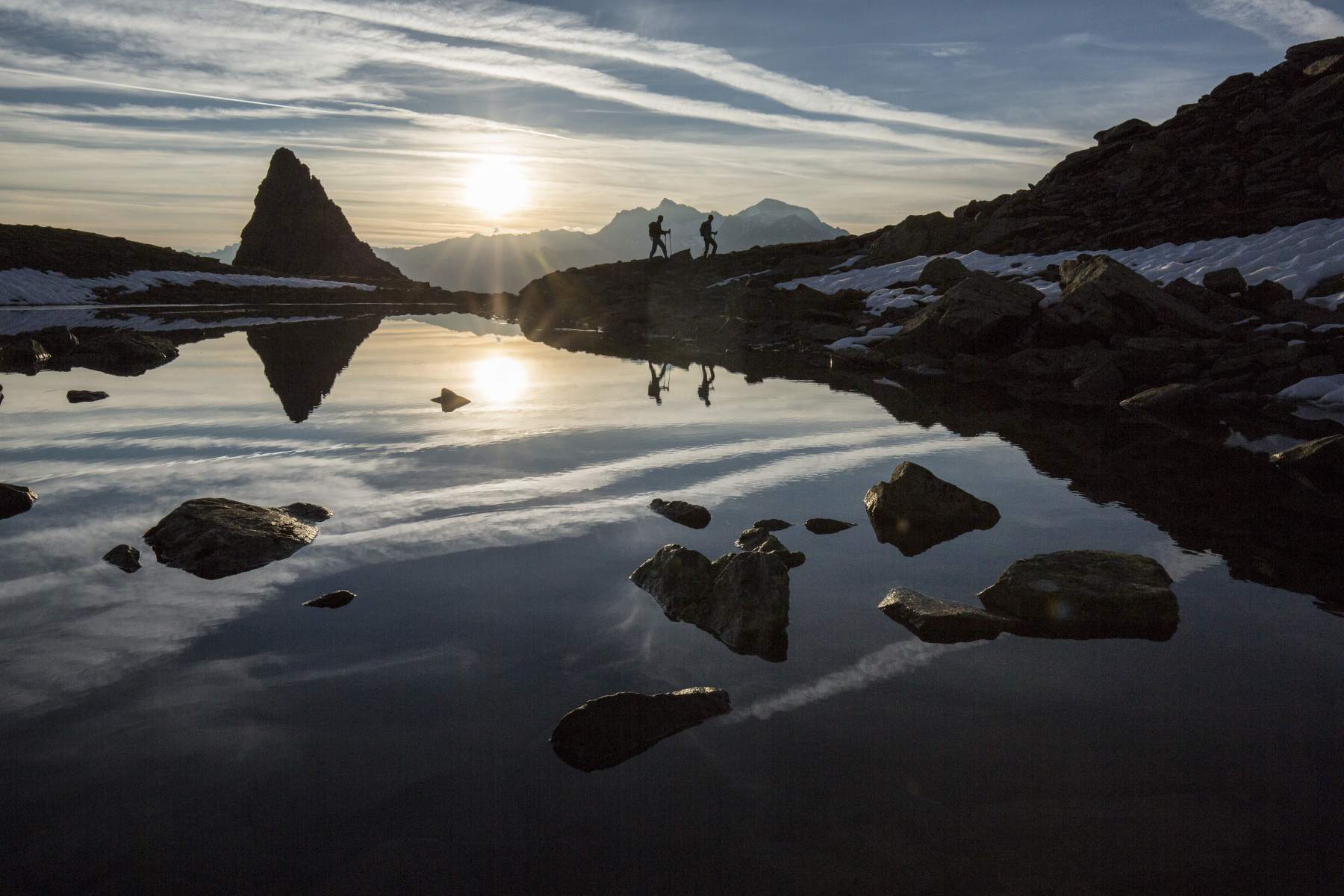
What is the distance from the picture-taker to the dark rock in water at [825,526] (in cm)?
812

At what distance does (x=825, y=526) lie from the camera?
8172 millimetres

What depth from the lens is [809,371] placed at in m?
21.8

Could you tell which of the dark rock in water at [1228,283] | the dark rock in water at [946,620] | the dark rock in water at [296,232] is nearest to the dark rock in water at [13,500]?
the dark rock in water at [946,620]

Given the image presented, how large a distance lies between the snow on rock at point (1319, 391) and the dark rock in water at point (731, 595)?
13.7 metres

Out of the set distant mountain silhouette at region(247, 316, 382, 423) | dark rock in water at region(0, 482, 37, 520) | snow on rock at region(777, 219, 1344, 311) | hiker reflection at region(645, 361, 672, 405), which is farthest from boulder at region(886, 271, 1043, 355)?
dark rock in water at region(0, 482, 37, 520)

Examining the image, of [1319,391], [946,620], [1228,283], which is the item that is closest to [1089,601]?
[946,620]

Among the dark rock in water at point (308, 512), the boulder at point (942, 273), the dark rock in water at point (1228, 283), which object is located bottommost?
the dark rock in water at point (308, 512)

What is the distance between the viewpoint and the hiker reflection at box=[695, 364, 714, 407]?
17047mm

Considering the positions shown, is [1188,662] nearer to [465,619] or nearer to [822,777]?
[822,777]

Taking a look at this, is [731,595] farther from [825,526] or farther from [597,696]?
[825,526]

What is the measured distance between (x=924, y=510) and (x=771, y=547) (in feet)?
6.58

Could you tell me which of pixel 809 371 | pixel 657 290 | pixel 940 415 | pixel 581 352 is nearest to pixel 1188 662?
pixel 940 415

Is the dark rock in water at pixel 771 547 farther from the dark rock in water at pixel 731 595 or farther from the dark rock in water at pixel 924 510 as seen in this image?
the dark rock in water at pixel 924 510

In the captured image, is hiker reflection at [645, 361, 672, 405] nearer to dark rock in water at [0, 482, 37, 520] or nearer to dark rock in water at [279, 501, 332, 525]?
dark rock in water at [279, 501, 332, 525]
